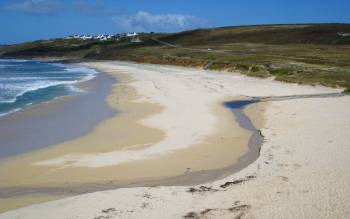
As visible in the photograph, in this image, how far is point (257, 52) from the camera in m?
74.4

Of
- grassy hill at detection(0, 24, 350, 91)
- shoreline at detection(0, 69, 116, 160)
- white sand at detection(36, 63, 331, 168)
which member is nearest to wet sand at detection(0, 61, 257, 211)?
white sand at detection(36, 63, 331, 168)

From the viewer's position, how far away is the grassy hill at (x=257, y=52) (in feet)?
148

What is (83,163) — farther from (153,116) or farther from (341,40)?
(341,40)

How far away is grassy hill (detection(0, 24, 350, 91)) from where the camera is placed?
45.0 m

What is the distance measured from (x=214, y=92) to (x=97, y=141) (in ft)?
59.4

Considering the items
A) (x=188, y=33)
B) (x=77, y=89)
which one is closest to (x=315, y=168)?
(x=77, y=89)

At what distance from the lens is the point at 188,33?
13338 cm

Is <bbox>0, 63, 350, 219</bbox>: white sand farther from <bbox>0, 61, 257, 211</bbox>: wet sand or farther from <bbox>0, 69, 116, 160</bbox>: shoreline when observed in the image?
<bbox>0, 69, 116, 160</bbox>: shoreline

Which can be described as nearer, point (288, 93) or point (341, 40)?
point (288, 93)

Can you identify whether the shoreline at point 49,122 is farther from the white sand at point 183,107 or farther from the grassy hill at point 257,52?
the grassy hill at point 257,52

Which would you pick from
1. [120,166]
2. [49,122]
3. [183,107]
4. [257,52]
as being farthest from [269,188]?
[257,52]

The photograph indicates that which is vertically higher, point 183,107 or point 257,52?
point 257,52

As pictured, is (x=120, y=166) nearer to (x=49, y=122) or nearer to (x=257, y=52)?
(x=49, y=122)

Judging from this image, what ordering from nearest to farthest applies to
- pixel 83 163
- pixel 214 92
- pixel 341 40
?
pixel 83 163, pixel 214 92, pixel 341 40
